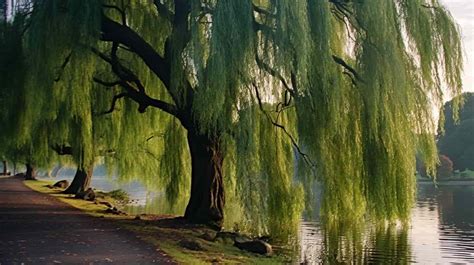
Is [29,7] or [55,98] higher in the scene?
[29,7]

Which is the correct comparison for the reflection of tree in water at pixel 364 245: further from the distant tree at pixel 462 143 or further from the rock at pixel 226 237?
the distant tree at pixel 462 143

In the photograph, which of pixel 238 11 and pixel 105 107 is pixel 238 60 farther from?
pixel 105 107

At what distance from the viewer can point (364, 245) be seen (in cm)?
1276

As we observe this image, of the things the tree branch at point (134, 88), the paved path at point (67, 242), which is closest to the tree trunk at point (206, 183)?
the tree branch at point (134, 88)

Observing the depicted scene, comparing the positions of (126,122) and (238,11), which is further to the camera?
(126,122)

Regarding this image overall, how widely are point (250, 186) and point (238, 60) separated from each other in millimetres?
1959

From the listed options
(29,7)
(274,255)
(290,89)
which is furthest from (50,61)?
(274,255)

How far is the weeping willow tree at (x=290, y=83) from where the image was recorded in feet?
27.7

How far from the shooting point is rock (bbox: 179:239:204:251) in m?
8.87

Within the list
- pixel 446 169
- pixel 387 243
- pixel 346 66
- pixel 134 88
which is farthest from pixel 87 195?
pixel 446 169

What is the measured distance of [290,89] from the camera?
8.95 meters

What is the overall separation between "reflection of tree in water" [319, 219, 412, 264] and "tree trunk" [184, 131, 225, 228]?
7.58ft

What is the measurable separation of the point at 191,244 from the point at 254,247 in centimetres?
136

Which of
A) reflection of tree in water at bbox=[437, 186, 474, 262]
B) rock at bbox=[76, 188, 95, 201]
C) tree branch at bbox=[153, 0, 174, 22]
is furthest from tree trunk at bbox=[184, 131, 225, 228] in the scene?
rock at bbox=[76, 188, 95, 201]
